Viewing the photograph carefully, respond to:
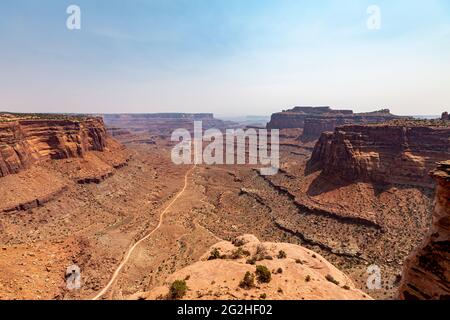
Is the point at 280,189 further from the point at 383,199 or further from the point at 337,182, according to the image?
the point at 383,199

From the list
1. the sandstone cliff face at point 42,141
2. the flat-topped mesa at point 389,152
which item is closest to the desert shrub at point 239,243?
the flat-topped mesa at point 389,152

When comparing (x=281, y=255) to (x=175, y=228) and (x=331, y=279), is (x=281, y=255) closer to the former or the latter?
(x=331, y=279)

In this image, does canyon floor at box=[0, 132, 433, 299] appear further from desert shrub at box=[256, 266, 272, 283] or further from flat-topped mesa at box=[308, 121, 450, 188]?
desert shrub at box=[256, 266, 272, 283]

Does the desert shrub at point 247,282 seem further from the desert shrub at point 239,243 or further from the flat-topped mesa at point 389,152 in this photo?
the flat-topped mesa at point 389,152

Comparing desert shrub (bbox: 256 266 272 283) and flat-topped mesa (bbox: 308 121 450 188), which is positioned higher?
flat-topped mesa (bbox: 308 121 450 188)

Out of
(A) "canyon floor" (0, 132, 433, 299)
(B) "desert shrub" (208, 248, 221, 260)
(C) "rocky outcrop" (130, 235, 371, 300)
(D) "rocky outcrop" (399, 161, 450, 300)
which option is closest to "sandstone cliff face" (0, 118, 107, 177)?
(A) "canyon floor" (0, 132, 433, 299)
